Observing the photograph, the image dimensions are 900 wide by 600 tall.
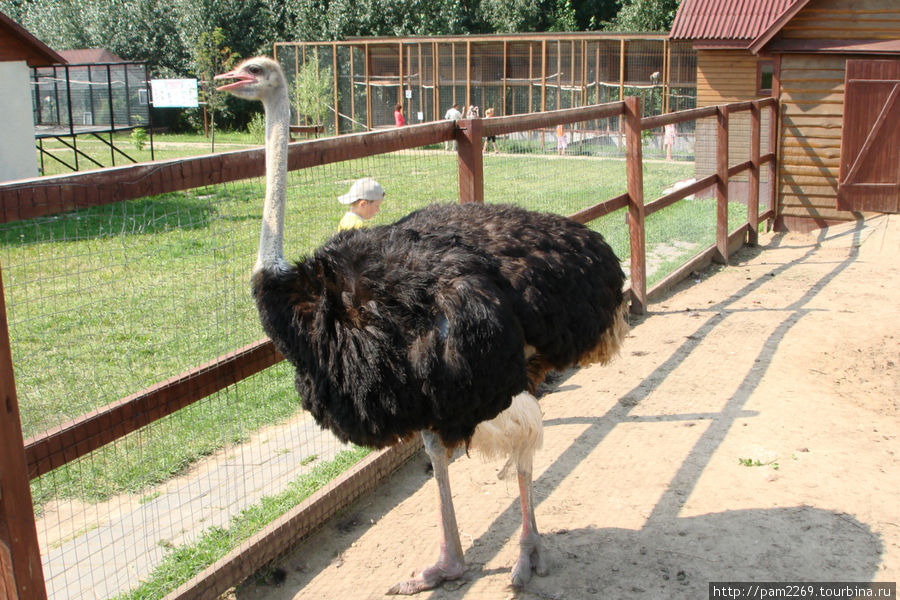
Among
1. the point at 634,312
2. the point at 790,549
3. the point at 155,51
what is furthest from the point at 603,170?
the point at 155,51

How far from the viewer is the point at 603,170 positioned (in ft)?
26.0

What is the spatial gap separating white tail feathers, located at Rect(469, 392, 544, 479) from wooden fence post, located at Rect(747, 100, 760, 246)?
25.0 feet

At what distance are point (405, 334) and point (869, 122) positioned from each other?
9.93 metres

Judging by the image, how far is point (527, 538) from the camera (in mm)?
3514

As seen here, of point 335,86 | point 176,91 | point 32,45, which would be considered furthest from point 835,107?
point 335,86

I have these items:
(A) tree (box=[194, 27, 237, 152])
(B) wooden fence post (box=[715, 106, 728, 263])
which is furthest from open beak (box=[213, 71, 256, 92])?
(A) tree (box=[194, 27, 237, 152])

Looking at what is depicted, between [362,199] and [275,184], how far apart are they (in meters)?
1.56

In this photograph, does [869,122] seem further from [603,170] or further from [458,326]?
[458,326]

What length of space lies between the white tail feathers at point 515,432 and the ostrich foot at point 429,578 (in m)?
0.44

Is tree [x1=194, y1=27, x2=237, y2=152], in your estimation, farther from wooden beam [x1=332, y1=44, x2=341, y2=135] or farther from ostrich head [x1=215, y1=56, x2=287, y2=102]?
ostrich head [x1=215, y1=56, x2=287, y2=102]

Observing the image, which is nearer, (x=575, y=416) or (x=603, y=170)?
(x=575, y=416)

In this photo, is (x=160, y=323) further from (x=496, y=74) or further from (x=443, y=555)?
(x=496, y=74)

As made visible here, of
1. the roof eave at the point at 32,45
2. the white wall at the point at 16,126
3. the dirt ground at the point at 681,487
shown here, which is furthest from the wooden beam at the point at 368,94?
the dirt ground at the point at 681,487

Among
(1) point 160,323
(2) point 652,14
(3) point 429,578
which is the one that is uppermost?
(2) point 652,14
